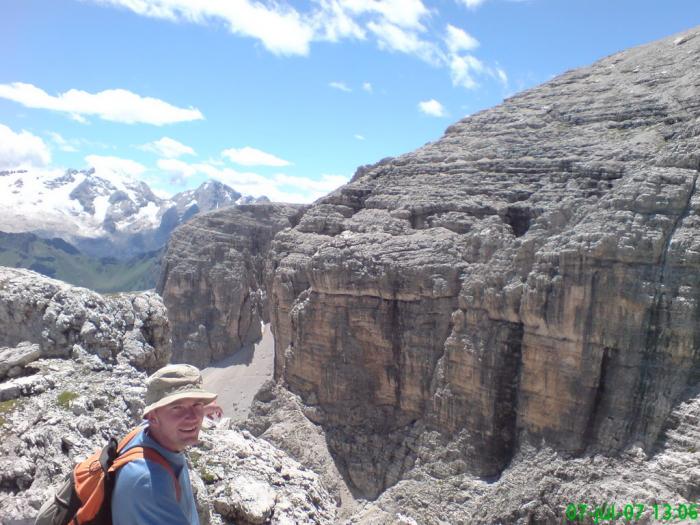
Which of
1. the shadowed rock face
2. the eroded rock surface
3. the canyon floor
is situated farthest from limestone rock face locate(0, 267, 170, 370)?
the canyon floor

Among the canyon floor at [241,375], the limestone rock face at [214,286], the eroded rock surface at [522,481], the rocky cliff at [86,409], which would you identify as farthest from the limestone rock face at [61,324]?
the limestone rock face at [214,286]

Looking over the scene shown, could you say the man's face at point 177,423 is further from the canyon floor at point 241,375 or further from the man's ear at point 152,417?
the canyon floor at point 241,375

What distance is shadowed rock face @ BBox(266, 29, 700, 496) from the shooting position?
106 ft

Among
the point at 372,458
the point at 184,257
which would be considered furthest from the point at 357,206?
the point at 184,257

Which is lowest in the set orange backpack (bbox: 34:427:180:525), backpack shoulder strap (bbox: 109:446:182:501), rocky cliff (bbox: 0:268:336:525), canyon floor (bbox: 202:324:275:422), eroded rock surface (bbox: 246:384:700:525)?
canyon floor (bbox: 202:324:275:422)

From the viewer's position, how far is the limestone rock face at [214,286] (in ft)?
290

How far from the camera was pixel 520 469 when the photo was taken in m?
34.9

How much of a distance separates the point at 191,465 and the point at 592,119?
4457cm

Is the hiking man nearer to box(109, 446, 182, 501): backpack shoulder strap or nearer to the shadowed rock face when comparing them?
box(109, 446, 182, 501): backpack shoulder strap

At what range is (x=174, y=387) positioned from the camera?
5906 mm

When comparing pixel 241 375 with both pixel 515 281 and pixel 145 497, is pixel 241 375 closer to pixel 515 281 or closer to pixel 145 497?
pixel 515 281

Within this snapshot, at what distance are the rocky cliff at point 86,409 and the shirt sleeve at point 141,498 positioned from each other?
418 cm

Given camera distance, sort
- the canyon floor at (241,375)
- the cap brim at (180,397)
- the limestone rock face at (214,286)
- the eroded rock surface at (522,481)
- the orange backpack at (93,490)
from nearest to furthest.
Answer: the orange backpack at (93,490) < the cap brim at (180,397) < the eroded rock surface at (522,481) < the canyon floor at (241,375) < the limestone rock face at (214,286)

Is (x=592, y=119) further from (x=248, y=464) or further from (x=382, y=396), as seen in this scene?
(x=248, y=464)
